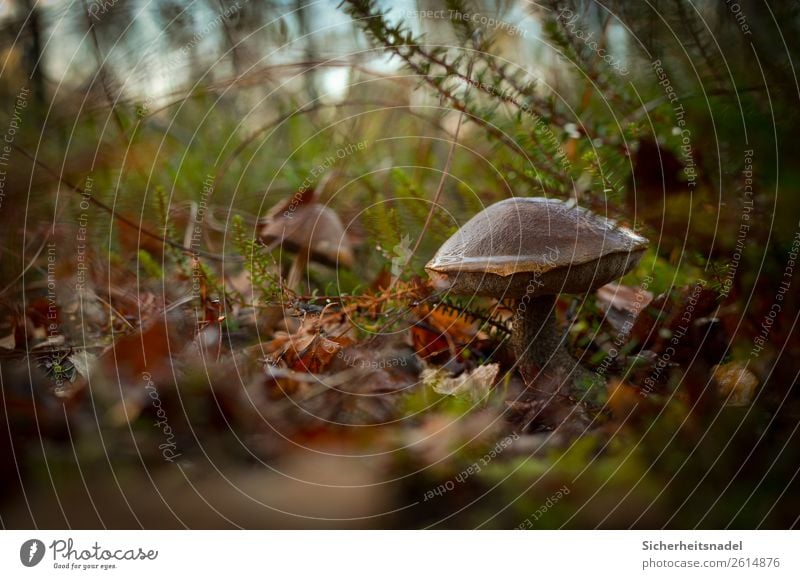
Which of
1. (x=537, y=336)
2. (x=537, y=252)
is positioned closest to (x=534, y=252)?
(x=537, y=252)

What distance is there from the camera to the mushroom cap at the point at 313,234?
961 millimetres

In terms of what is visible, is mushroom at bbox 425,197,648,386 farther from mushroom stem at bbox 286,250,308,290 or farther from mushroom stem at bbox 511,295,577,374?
mushroom stem at bbox 286,250,308,290

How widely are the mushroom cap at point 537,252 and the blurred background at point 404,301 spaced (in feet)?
0.16

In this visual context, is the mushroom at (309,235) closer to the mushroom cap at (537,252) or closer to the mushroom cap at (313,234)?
the mushroom cap at (313,234)

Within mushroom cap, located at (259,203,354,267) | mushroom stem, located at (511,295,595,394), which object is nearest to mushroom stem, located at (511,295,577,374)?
mushroom stem, located at (511,295,595,394)

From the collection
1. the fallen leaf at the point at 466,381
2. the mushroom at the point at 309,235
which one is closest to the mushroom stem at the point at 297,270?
the mushroom at the point at 309,235

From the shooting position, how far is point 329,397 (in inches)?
28.8

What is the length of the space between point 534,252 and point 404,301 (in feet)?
0.76

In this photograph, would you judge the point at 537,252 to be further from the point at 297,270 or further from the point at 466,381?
the point at 297,270

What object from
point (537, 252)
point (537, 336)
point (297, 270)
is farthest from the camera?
point (297, 270)

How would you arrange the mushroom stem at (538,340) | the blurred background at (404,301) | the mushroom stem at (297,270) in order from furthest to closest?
the mushroom stem at (297,270)
the mushroom stem at (538,340)
the blurred background at (404,301)

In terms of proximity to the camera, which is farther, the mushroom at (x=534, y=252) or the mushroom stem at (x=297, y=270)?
the mushroom stem at (x=297, y=270)

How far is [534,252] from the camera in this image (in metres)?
0.67

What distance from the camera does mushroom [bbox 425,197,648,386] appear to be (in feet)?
2.20
